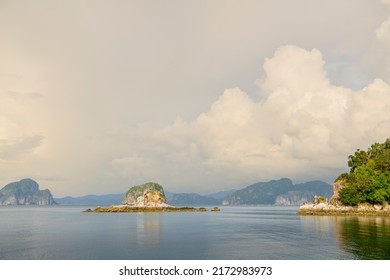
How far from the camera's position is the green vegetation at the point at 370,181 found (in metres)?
132

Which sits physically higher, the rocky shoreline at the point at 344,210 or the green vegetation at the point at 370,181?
the green vegetation at the point at 370,181

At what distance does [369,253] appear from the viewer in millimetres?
48156

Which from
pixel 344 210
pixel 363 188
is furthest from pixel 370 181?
pixel 344 210

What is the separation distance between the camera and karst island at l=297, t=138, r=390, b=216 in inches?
5187

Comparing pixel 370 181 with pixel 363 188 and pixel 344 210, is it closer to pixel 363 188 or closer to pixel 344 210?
pixel 363 188

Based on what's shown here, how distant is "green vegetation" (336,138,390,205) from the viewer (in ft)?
431

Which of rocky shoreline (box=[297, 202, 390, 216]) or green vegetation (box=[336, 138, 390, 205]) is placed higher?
green vegetation (box=[336, 138, 390, 205])

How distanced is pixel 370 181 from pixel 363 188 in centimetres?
387

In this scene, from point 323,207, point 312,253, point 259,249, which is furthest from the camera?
point 323,207

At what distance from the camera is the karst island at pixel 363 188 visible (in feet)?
432
